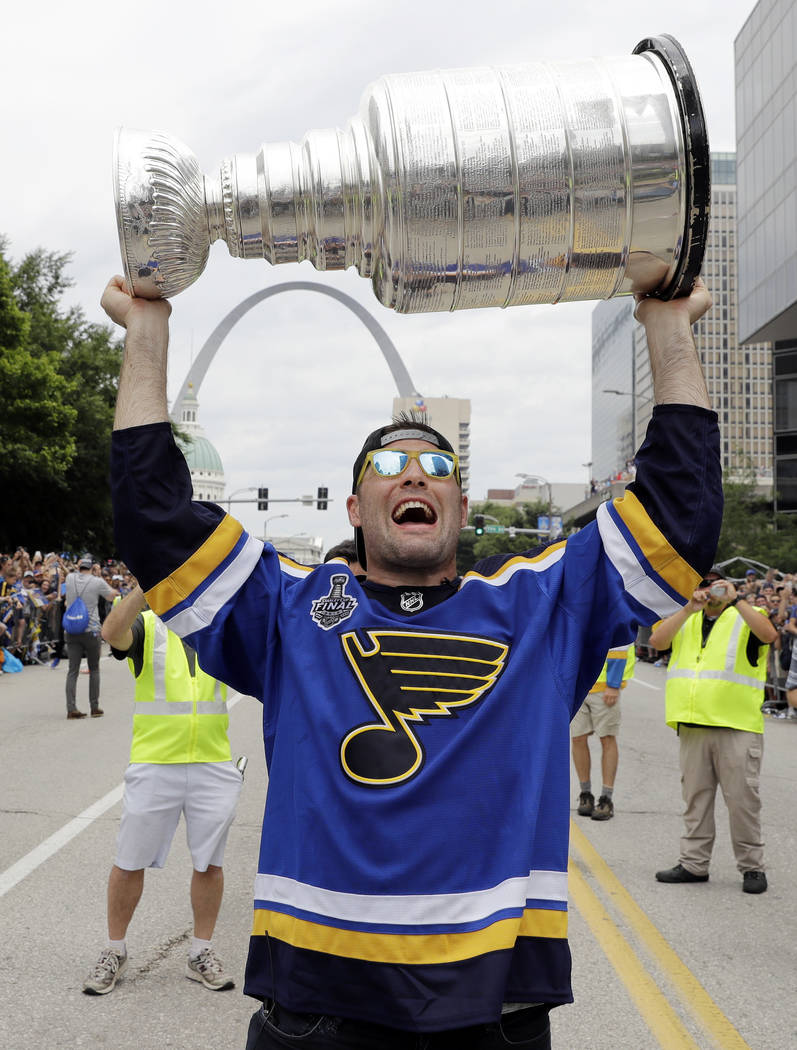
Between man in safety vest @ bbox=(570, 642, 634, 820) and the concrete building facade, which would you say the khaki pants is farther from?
the concrete building facade

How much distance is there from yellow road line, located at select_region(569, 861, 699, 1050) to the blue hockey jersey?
254cm

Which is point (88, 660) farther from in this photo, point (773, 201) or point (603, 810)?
point (773, 201)

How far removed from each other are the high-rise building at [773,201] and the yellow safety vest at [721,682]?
136 ft

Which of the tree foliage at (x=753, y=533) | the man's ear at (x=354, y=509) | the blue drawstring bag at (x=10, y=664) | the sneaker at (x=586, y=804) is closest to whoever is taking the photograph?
the man's ear at (x=354, y=509)

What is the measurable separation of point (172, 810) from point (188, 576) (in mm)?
→ 3130

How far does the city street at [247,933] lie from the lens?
14.9 ft

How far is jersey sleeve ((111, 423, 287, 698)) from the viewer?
2521 millimetres

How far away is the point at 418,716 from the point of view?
243 cm

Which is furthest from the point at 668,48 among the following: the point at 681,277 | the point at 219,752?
the point at 219,752

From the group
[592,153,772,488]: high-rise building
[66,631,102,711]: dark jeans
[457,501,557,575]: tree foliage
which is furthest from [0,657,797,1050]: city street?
[592,153,772,488]: high-rise building

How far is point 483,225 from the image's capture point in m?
2.35

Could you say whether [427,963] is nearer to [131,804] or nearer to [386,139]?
[386,139]

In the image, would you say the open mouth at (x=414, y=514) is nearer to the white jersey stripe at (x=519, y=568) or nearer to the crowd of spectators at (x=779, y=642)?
the white jersey stripe at (x=519, y=568)

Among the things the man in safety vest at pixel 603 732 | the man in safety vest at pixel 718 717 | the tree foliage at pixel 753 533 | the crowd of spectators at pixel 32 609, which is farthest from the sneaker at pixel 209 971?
the tree foliage at pixel 753 533
